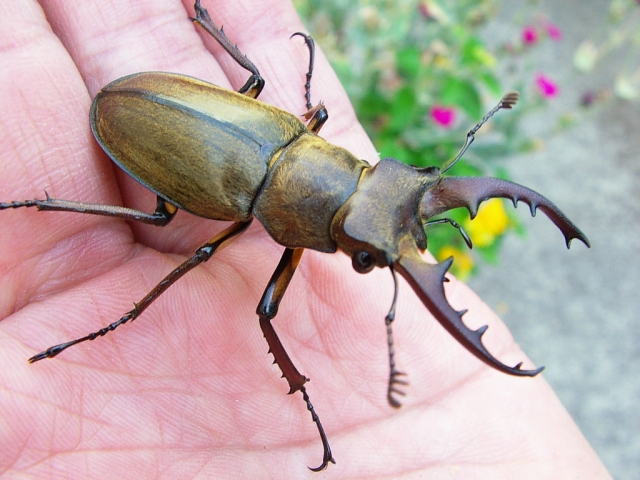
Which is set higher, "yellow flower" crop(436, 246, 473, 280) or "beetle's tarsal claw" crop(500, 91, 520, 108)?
"beetle's tarsal claw" crop(500, 91, 520, 108)

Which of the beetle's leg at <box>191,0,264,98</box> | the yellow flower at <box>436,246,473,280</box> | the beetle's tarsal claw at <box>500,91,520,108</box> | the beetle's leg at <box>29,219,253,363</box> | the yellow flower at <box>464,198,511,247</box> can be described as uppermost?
the beetle's leg at <box>191,0,264,98</box>

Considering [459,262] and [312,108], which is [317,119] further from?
[459,262]

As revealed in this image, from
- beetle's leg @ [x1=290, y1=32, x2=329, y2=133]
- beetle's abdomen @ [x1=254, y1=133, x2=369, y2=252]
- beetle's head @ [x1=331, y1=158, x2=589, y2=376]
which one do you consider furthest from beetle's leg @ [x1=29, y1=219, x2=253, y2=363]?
beetle's leg @ [x1=290, y1=32, x2=329, y2=133]

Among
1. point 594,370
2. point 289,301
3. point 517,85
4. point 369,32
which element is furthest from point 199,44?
point 594,370

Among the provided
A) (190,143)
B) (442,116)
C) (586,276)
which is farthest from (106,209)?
(586,276)

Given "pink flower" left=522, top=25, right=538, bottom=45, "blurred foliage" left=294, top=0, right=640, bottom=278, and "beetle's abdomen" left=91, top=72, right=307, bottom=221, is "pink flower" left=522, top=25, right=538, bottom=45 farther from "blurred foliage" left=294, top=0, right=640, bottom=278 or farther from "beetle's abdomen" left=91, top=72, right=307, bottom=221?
"beetle's abdomen" left=91, top=72, right=307, bottom=221

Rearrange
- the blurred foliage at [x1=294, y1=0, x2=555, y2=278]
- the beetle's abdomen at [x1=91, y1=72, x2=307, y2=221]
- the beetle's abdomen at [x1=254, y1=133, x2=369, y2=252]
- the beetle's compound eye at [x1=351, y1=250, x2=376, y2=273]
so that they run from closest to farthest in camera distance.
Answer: the beetle's compound eye at [x1=351, y1=250, x2=376, y2=273] → the beetle's abdomen at [x1=254, y1=133, x2=369, y2=252] → the beetle's abdomen at [x1=91, y1=72, x2=307, y2=221] → the blurred foliage at [x1=294, y1=0, x2=555, y2=278]
